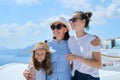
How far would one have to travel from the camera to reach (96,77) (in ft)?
9.36

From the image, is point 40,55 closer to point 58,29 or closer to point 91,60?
point 58,29

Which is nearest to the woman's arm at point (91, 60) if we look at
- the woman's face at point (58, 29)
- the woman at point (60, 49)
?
the woman at point (60, 49)

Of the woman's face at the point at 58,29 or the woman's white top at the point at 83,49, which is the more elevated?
the woman's face at the point at 58,29

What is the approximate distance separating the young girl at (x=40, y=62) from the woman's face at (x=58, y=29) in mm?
143

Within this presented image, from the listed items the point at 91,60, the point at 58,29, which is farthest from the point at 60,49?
the point at 91,60

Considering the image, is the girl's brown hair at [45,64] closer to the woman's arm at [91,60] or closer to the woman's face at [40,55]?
the woman's face at [40,55]

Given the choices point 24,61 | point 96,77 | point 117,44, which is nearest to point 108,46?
point 117,44

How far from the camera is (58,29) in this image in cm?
288

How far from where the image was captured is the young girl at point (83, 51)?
2740 millimetres

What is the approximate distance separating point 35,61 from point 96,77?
1.89 feet

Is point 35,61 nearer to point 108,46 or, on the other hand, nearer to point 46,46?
point 46,46

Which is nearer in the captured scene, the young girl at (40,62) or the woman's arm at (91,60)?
the woman's arm at (91,60)

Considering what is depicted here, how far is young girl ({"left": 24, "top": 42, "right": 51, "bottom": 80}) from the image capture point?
2.82 metres

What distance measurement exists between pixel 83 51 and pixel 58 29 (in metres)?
0.31
